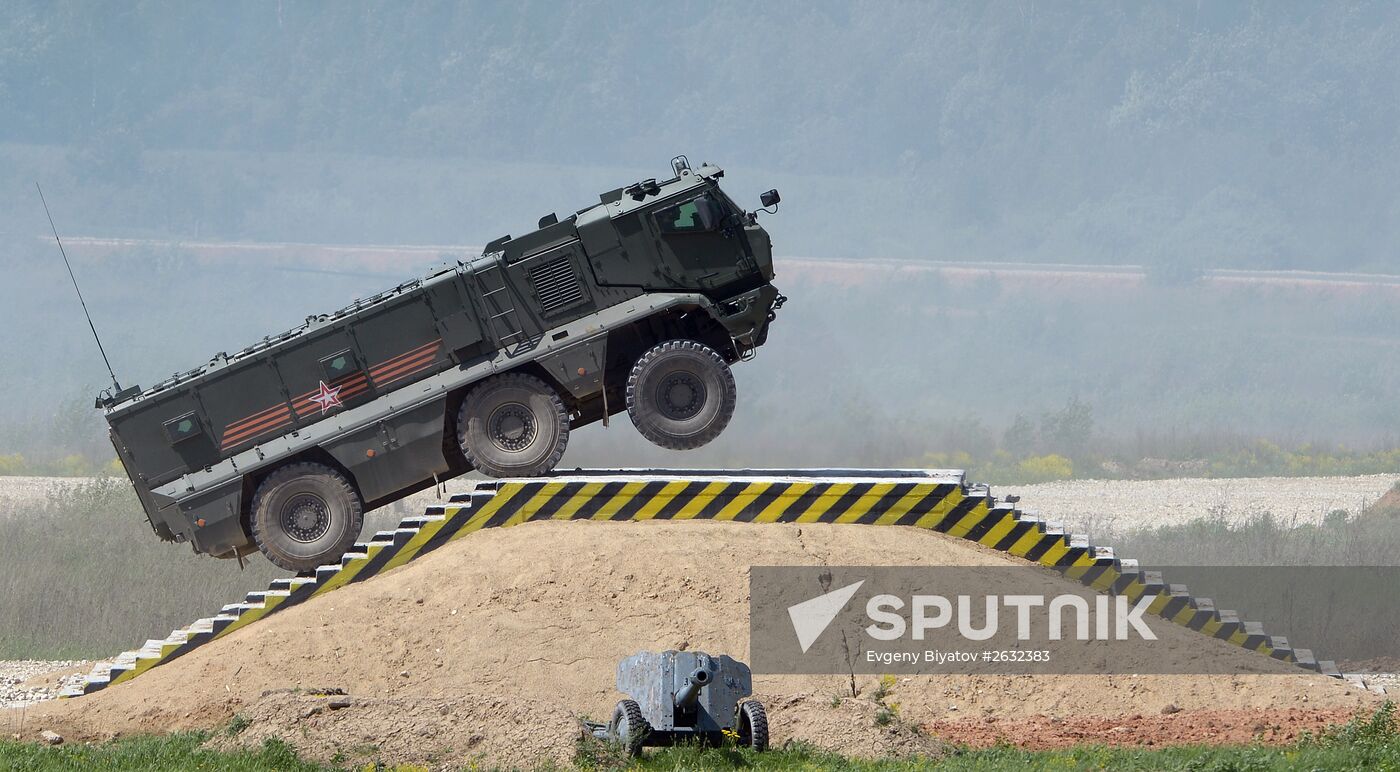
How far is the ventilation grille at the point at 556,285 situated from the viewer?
1911 cm

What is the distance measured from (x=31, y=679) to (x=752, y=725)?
35.6 ft

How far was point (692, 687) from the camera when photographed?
12.9 metres

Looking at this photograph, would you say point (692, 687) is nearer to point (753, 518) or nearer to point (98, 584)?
point (753, 518)

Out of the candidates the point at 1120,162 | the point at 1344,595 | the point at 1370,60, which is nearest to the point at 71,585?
the point at 1344,595

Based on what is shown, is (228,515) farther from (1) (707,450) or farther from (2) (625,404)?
(1) (707,450)

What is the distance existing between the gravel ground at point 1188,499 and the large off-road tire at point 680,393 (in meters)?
13.0

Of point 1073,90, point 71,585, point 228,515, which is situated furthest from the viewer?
point 1073,90

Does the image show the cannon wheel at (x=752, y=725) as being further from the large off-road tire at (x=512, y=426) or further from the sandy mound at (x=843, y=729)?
the large off-road tire at (x=512, y=426)

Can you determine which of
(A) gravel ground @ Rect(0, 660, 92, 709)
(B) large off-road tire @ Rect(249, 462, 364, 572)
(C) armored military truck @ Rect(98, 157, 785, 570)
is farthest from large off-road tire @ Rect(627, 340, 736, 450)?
(A) gravel ground @ Rect(0, 660, 92, 709)

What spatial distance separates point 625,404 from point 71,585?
11.0 meters

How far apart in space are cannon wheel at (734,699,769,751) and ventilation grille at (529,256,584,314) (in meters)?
7.11

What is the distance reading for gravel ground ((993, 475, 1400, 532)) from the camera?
31.9 m

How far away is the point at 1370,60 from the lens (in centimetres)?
9888

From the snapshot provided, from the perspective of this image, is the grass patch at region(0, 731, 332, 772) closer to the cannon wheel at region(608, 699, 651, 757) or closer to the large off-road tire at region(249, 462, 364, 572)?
the cannon wheel at region(608, 699, 651, 757)
